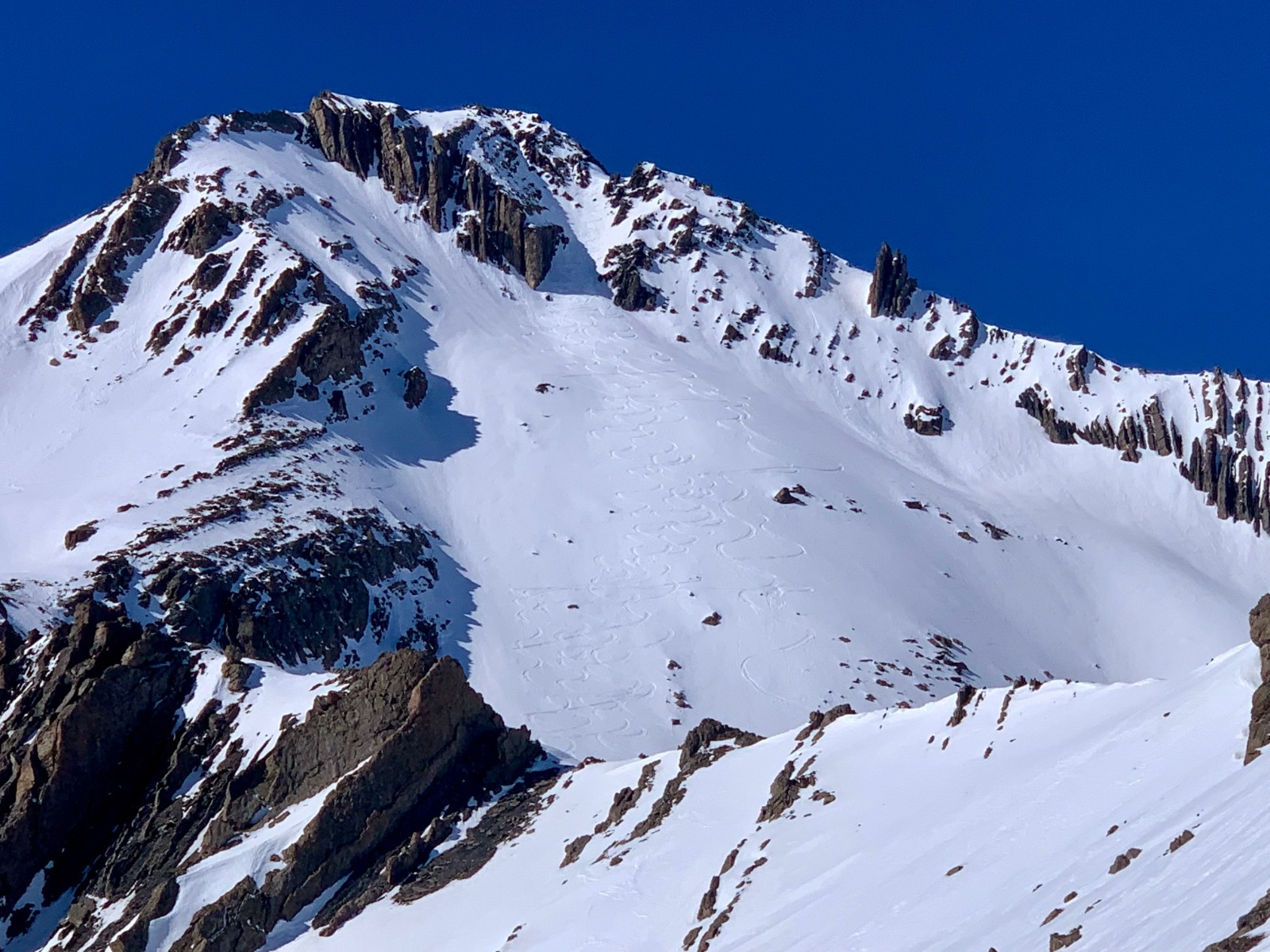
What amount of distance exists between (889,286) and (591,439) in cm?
4923

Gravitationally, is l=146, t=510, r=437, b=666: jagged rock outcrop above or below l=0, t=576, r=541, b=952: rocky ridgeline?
above

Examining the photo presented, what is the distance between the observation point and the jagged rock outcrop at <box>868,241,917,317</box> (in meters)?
132

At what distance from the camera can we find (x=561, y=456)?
95.4 m

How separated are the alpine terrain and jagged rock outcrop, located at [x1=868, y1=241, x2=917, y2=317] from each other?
29.7 inches

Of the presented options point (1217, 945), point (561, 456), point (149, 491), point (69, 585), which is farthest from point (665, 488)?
point (1217, 945)

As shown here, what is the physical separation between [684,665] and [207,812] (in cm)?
3278

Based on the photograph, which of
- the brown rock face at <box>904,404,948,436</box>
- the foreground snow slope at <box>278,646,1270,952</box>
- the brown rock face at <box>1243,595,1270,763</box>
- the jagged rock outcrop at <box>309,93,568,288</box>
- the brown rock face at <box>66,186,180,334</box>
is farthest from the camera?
the jagged rock outcrop at <box>309,93,568,288</box>

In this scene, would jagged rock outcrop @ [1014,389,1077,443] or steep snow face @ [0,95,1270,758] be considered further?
jagged rock outcrop @ [1014,389,1077,443]

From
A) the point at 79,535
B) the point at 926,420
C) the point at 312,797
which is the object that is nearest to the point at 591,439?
the point at 926,420

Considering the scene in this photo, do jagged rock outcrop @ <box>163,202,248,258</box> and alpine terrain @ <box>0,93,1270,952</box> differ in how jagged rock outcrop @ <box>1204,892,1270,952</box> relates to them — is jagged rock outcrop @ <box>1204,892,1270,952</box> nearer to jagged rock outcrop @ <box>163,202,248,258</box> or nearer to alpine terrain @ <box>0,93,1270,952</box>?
alpine terrain @ <box>0,93,1270,952</box>

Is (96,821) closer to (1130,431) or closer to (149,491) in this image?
(149,491)

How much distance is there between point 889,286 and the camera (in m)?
133

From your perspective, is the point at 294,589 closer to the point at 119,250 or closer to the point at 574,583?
the point at 574,583

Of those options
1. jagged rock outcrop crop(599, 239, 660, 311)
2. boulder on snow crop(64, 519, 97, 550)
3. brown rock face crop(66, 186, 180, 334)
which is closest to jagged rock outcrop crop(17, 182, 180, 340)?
brown rock face crop(66, 186, 180, 334)
